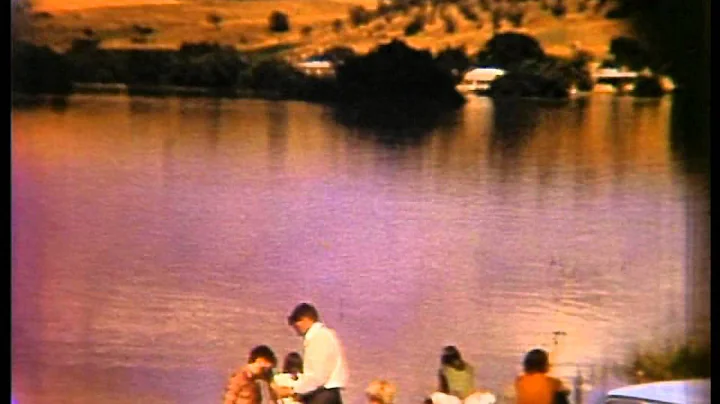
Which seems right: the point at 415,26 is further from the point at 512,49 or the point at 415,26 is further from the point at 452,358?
the point at 452,358

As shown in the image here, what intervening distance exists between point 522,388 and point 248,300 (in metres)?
0.40

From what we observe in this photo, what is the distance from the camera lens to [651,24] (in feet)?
4.87

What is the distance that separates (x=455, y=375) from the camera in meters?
1.45

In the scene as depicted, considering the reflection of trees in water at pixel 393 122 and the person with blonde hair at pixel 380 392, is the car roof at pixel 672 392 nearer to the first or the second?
the person with blonde hair at pixel 380 392

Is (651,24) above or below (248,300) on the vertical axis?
above

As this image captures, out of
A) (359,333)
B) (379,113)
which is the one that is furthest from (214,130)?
(359,333)

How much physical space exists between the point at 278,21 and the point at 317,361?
0.48 metres

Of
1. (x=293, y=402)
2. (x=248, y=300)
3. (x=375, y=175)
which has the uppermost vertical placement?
(x=375, y=175)

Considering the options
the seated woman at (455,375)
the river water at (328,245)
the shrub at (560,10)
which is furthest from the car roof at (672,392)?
the shrub at (560,10)

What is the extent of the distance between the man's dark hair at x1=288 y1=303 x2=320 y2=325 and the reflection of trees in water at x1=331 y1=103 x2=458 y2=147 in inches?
9.8

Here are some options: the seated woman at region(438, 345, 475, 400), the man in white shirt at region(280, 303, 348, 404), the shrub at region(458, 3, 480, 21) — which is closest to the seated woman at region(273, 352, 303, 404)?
the man in white shirt at region(280, 303, 348, 404)

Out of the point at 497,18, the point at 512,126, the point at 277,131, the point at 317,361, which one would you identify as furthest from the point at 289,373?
the point at 497,18

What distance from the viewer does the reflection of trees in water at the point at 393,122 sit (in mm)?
1480

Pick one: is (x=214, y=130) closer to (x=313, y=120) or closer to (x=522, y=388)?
(x=313, y=120)
